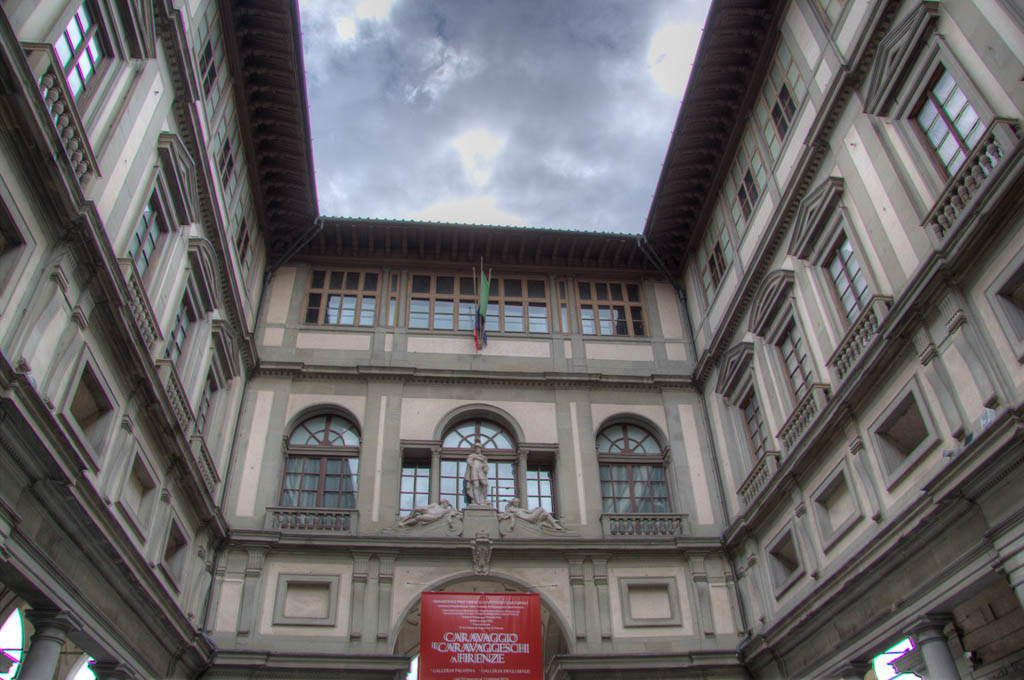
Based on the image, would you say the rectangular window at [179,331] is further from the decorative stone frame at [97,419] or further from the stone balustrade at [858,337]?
the stone balustrade at [858,337]

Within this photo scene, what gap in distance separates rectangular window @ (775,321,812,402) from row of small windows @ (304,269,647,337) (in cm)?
710

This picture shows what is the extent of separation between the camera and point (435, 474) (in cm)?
2198

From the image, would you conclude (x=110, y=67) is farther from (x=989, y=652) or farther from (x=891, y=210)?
(x=989, y=652)

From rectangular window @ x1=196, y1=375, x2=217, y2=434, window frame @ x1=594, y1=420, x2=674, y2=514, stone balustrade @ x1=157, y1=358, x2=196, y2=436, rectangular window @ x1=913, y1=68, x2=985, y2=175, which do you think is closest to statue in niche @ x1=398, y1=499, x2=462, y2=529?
window frame @ x1=594, y1=420, x2=674, y2=514

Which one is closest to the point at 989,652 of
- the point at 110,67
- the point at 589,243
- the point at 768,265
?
the point at 768,265

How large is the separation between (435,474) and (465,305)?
6.35m

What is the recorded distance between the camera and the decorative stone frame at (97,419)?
1216 centimetres

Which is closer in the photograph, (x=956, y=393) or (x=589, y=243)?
(x=956, y=393)

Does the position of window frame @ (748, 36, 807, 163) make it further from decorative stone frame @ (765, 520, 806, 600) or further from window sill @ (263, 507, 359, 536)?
window sill @ (263, 507, 359, 536)

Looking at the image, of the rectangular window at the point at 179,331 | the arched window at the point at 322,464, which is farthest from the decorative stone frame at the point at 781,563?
the rectangular window at the point at 179,331

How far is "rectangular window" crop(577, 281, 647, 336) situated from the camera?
2600cm

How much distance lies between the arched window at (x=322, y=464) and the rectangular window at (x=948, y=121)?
1572cm

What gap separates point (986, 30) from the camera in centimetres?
1216

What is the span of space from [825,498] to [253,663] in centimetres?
1289
